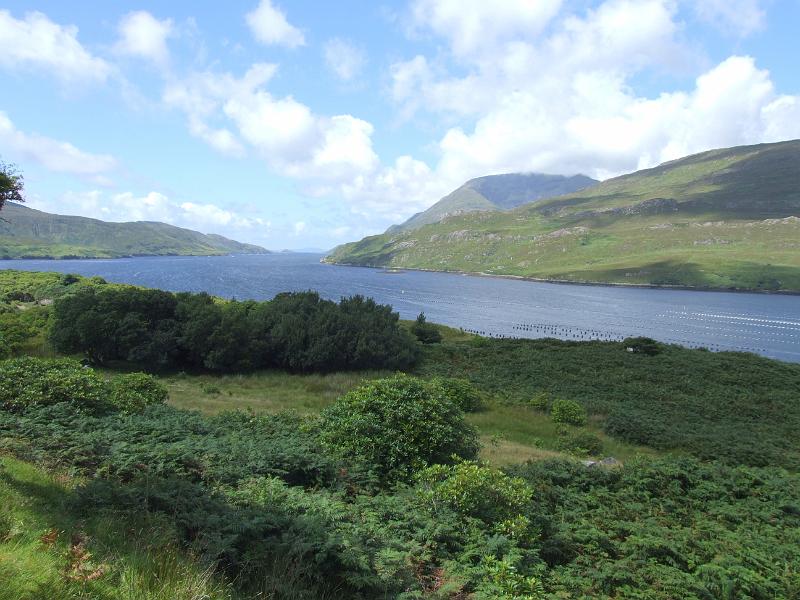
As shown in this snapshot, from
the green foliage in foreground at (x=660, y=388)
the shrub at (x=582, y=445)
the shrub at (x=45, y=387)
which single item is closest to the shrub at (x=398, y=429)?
the shrub at (x=45, y=387)

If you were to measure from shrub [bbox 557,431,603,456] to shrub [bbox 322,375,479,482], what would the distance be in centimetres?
1030

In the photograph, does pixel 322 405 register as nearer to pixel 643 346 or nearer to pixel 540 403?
pixel 540 403

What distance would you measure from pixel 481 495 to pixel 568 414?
2159cm

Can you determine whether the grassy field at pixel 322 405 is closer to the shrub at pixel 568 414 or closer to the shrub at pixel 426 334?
the shrub at pixel 568 414

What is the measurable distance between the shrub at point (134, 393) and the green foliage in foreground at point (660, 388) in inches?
872

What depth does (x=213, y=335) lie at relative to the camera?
35.8 metres

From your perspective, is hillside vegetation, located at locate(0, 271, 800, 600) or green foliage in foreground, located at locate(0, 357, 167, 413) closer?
hillside vegetation, located at locate(0, 271, 800, 600)

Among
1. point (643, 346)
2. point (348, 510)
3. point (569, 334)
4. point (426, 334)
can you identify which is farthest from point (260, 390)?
point (569, 334)

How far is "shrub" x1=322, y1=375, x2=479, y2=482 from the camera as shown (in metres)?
12.0

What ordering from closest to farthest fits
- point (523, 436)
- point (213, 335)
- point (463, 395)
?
1. point (523, 436)
2. point (463, 395)
3. point (213, 335)

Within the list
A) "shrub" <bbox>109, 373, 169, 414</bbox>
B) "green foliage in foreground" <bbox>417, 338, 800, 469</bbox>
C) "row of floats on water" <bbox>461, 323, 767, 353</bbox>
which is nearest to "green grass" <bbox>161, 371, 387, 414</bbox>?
"shrub" <bbox>109, 373, 169, 414</bbox>

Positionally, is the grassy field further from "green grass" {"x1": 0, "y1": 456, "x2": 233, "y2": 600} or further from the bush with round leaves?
"green grass" {"x1": 0, "y1": 456, "x2": 233, "y2": 600}

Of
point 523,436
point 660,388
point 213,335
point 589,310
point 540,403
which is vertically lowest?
point 589,310

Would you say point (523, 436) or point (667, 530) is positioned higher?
point (667, 530)
